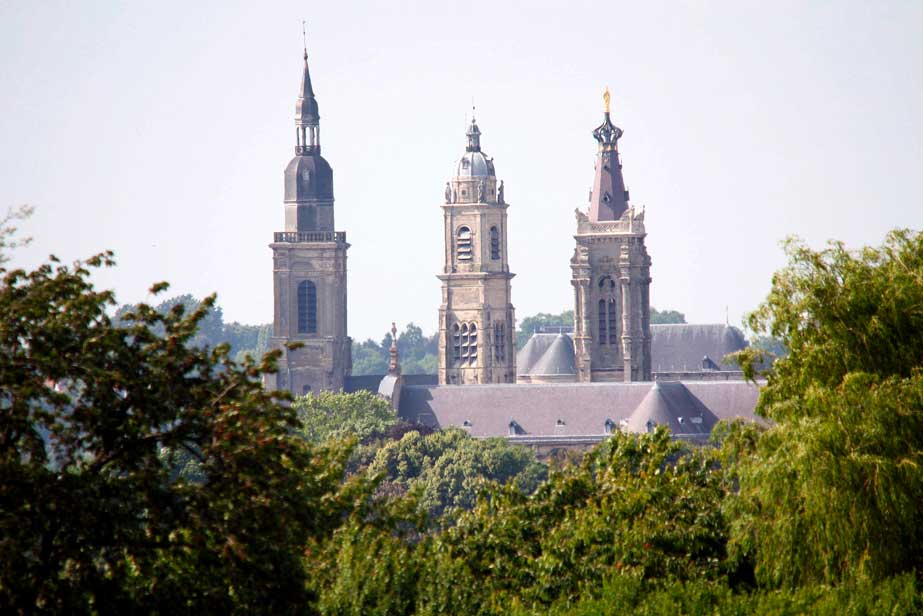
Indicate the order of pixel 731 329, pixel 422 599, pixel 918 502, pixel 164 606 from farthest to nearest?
pixel 731 329, pixel 918 502, pixel 422 599, pixel 164 606

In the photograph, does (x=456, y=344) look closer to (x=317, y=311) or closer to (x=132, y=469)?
(x=317, y=311)

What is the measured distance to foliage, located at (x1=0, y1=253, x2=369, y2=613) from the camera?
2709 centimetres

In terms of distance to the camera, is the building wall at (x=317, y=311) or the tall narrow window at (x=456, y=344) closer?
the tall narrow window at (x=456, y=344)

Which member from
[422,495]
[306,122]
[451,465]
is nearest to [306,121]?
[306,122]

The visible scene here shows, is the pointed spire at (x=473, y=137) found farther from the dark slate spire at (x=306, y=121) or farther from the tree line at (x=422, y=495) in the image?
the tree line at (x=422, y=495)

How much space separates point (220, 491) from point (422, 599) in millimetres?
7923

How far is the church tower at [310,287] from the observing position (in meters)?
156

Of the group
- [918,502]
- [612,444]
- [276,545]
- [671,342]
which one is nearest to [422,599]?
[276,545]

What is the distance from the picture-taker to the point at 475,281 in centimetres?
15675

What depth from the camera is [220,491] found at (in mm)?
28219

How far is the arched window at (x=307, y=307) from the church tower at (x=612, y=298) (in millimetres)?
19753

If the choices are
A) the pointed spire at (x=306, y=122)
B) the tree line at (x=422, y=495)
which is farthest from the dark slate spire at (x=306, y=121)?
the tree line at (x=422, y=495)

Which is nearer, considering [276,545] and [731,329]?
[276,545]

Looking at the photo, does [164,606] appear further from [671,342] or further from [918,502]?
[671,342]
